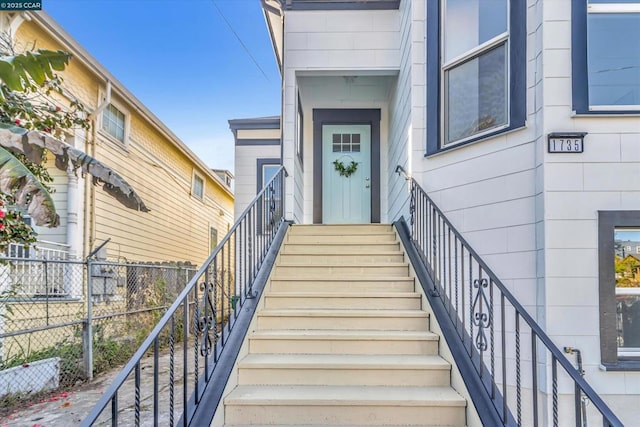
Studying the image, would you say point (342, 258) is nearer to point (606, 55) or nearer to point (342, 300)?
point (342, 300)

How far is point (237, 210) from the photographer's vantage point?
956 centimetres

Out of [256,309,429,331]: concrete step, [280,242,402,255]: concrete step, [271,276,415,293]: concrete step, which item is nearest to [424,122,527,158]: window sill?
[280,242,402,255]: concrete step

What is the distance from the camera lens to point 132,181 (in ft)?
26.8

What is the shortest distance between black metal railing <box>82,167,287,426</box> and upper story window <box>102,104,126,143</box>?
3769mm

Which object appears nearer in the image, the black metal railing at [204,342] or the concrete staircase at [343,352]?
the black metal railing at [204,342]

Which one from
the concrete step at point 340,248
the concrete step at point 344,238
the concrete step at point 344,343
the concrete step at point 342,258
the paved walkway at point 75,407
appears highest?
the concrete step at point 344,238

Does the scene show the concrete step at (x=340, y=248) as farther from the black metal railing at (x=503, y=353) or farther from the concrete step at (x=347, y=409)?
the concrete step at (x=347, y=409)

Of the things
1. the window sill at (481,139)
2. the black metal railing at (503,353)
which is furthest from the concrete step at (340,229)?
the window sill at (481,139)

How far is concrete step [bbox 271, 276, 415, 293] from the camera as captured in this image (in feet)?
13.0

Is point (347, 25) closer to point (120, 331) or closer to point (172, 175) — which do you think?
point (120, 331)

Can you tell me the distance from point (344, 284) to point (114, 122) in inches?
229

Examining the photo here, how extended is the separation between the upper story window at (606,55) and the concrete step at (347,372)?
2.22 meters

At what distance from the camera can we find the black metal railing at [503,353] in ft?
7.32

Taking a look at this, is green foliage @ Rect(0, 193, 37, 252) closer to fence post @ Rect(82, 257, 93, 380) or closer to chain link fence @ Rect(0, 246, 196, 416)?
chain link fence @ Rect(0, 246, 196, 416)
